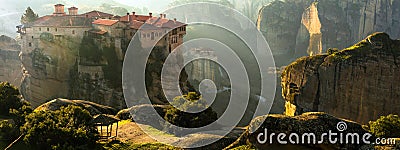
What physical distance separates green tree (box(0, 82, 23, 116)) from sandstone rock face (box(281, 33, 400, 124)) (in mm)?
21548


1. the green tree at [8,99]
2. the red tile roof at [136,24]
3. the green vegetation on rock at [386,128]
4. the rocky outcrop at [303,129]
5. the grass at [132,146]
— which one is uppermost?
the red tile roof at [136,24]

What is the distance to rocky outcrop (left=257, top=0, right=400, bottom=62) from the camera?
2908 inches

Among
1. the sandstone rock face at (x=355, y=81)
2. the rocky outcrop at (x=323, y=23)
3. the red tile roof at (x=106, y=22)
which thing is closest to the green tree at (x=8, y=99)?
the red tile roof at (x=106, y=22)

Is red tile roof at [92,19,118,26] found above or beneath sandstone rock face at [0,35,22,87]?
above

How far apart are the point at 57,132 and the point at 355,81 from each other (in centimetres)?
2116

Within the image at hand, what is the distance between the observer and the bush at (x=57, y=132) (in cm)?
1606

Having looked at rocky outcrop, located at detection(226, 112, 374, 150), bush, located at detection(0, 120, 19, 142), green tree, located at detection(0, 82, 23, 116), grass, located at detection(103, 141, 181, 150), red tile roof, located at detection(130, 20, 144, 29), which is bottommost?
grass, located at detection(103, 141, 181, 150)

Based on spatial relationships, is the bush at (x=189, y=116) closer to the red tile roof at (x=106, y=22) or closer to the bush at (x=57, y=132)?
the bush at (x=57, y=132)

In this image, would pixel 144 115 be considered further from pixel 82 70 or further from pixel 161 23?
pixel 82 70

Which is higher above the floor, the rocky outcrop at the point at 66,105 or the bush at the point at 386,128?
the bush at the point at 386,128

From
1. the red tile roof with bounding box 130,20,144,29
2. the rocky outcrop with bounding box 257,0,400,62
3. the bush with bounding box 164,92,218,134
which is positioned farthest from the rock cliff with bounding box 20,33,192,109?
the rocky outcrop with bounding box 257,0,400,62

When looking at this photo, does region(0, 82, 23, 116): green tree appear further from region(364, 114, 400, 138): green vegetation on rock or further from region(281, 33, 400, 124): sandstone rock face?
region(281, 33, 400, 124): sandstone rock face

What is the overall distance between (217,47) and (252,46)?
1009 inches

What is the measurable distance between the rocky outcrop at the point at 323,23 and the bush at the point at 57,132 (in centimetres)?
6956
